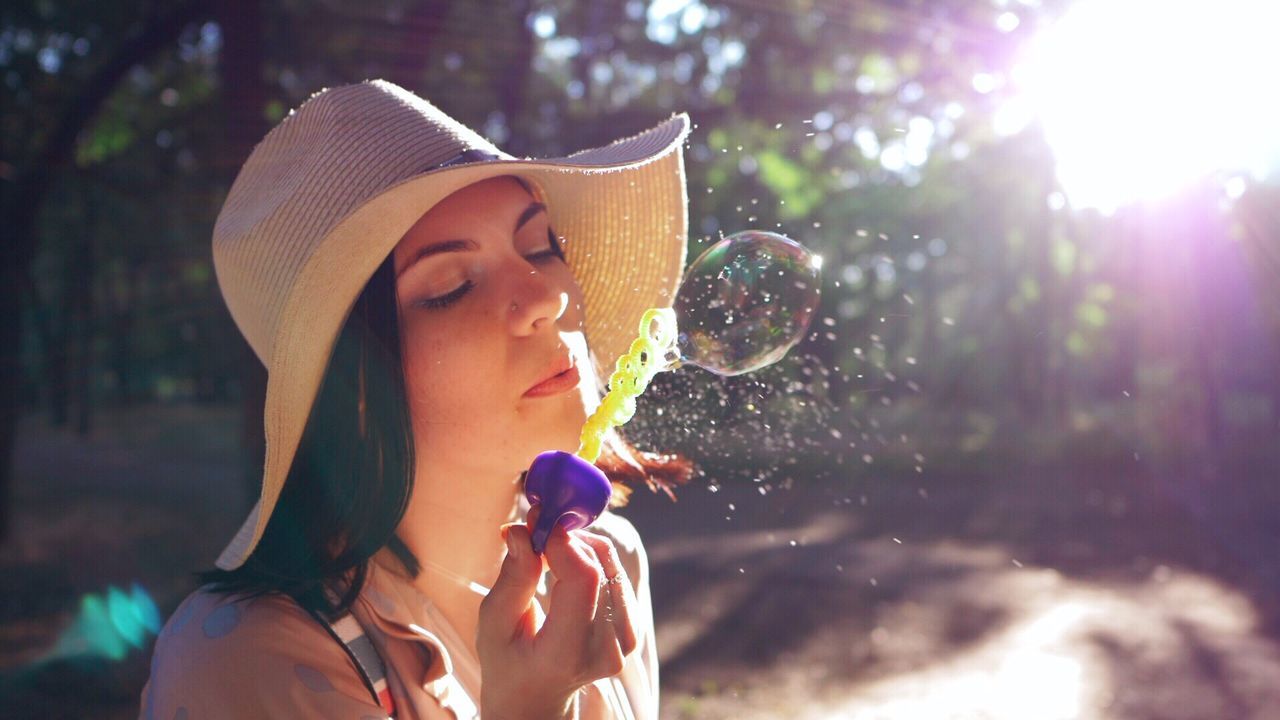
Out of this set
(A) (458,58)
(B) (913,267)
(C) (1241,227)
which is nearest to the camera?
(A) (458,58)

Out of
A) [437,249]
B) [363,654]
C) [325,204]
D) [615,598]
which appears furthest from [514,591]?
[325,204]

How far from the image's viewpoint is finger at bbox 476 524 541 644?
132 centimetres

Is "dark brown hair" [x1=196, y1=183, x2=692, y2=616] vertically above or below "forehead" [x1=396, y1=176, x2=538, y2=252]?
below

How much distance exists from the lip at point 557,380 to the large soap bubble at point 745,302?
41cm

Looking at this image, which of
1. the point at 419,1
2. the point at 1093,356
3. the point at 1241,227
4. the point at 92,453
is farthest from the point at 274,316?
the point at 1093,356

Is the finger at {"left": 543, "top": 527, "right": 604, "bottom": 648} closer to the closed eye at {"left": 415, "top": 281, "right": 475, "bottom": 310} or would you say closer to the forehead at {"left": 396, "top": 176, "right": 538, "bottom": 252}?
the closed eye at {"left": 415, "top": 281, "right": 475, "bottom": 310}

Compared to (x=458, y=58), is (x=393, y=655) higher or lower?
lower

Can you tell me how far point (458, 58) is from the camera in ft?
23.0

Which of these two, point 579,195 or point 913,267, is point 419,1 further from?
point 913,267

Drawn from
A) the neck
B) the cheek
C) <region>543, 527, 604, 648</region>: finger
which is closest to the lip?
the cheek

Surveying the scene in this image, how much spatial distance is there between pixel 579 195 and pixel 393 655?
939 millimetres

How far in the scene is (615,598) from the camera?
143 centimetres

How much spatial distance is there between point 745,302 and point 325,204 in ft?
2.83

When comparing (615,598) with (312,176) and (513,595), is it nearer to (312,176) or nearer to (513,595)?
(513,595)
